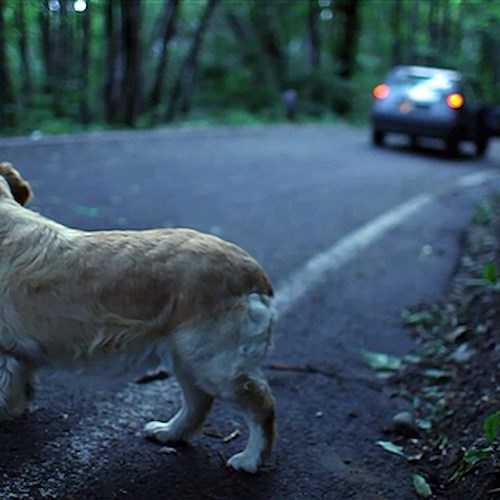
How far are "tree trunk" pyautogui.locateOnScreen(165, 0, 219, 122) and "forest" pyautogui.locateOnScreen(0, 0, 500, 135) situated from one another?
0.04 metres

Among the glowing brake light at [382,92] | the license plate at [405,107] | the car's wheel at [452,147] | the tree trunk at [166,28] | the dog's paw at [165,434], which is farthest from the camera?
the tree trunk at [166,28]

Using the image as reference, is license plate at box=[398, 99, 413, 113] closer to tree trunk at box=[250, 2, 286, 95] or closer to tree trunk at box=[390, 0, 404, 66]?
tree trunk at box=[250, 2, 286, 95]

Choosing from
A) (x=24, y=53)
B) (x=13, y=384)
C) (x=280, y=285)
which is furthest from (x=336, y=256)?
(x=24, y=53)

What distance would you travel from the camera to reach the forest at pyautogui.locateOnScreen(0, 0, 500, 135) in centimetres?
1537

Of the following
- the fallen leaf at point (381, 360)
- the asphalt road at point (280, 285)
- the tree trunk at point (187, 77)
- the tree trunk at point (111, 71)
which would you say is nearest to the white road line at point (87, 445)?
the asphalt road at point (280, 285)

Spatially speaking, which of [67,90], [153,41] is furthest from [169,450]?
[153,41]

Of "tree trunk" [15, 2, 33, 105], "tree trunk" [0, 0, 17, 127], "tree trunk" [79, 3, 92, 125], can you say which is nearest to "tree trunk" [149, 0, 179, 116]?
"tree trunk" [79, 3, 92, 125]

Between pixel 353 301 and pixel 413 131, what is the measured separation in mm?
12847

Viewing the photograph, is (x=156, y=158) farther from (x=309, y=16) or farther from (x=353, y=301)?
(x=309, y=16)

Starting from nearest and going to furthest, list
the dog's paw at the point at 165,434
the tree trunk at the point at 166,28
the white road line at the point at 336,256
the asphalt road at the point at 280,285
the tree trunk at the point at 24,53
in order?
the asphalt road at the point at 280,285
the dog's paw at the point at 165,434
the white road line at the point at 336,256
the tree trunk at the point at 24,53
the tree trunk at the point at 166,28

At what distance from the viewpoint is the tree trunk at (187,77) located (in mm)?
20859

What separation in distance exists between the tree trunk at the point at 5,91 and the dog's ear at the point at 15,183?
11.4 meters

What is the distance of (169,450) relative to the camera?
3.58 m

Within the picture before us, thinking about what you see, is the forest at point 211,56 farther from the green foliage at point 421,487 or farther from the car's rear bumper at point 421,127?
the green foliage at point 421,487
